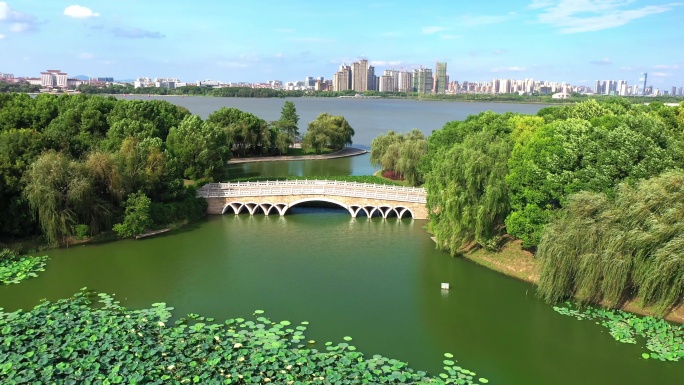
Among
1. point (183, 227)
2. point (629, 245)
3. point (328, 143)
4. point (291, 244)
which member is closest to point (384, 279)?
point (291, 244)

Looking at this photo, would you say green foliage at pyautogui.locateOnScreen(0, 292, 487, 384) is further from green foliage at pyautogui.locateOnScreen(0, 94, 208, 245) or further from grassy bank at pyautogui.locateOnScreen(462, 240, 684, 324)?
grassy bank at pyautogui.locateOnScreen(462, 240, 684, 324)

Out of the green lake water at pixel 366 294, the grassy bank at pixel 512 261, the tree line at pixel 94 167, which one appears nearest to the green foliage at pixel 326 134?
the tree line at pixel 94 167

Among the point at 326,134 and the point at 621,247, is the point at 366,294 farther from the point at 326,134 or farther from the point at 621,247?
the point at 326,134

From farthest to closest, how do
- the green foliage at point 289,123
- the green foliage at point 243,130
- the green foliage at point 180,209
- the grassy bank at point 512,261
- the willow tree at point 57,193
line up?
1. the green foliage at point 289,123
2. the green foliage at point 243,130
3. the green foliage at point 180,209
4. the willow tree at point 57,193
5. the grassy bank at point 512,261

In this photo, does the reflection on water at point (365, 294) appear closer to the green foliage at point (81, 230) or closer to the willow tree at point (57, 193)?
the green foliage at point (81, 230)

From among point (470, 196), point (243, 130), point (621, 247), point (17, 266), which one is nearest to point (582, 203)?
point (621, 247)
